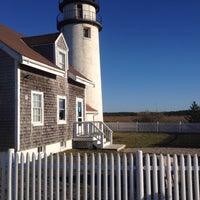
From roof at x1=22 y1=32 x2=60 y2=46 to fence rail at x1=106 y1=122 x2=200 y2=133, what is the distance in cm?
1917

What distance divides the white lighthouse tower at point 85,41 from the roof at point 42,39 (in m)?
7.27

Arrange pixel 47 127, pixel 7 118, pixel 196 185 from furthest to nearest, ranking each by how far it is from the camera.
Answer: pixel 47 127 → pixel 7 118 → pixel 196 185

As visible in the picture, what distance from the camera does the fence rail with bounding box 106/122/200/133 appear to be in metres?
30.2

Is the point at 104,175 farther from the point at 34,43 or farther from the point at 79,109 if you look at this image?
the point at 79,109

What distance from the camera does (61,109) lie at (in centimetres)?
1584

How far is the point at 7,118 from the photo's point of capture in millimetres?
11641

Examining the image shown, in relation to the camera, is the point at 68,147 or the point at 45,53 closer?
the point at 45,53

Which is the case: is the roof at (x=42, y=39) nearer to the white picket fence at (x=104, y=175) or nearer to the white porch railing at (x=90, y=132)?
the white porch railing at (x=90, y=132)

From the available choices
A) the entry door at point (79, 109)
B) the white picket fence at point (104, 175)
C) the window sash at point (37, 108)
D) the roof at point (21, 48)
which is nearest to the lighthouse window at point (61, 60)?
the roof at point (21, 48)

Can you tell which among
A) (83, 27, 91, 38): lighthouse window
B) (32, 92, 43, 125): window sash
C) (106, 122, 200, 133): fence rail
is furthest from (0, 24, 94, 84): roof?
(106, 122, 200, 133): fence rail

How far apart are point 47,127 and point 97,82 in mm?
10390

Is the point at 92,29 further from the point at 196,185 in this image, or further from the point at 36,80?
the point at 196,185

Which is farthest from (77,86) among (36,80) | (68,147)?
(36,80)

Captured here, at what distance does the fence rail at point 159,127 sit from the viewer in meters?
30.2
